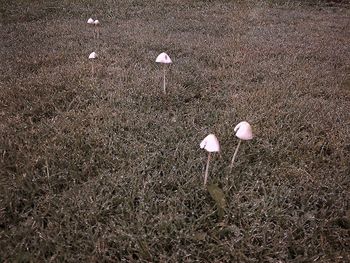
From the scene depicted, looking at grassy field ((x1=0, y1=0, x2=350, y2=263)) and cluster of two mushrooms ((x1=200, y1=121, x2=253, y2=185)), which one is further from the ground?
cluster of two mushrooms ((x1=200, y1=121, x2=253, y2=185))

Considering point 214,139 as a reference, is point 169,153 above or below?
below

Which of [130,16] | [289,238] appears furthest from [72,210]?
[130,16]

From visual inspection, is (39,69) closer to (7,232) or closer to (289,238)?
(7,232)

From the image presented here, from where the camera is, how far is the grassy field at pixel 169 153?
2910 millimetres

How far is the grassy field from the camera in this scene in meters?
2.91

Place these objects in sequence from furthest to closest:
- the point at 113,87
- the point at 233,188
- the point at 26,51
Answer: the point at 26,51, the point at 113,87, the point at 233,188

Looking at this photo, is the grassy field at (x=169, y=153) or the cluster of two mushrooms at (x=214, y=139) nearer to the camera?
the grassy field at (x=169, y=153)

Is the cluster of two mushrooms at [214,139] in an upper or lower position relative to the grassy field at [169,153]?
upper

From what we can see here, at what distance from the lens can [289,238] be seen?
2967 millimetres

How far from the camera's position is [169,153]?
4.00 metres

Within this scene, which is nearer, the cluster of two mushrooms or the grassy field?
the grassy field

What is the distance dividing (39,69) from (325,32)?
28.6 ft

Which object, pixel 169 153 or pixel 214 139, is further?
pixel 169 153

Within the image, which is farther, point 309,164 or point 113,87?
point 113,87
